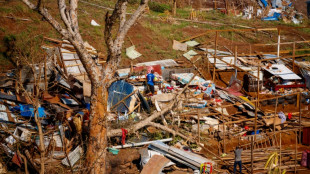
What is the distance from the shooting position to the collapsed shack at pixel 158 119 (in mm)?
10328

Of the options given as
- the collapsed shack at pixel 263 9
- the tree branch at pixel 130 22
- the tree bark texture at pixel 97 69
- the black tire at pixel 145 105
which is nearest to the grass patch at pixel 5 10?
the black tire at pixel 145 105

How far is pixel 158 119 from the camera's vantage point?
476 inches

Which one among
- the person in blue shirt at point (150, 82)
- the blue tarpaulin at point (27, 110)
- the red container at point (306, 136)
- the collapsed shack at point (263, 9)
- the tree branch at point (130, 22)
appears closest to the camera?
the tree branch at point (130, 22)

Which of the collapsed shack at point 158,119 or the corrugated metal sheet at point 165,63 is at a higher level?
the corrugated metal sheet at point 165,63

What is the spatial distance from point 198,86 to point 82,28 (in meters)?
7.59

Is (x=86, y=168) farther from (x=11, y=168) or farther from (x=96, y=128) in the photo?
(x=11, y=168)

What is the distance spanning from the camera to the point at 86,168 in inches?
325

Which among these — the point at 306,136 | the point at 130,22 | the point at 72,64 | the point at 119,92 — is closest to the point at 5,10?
the point at 72,64

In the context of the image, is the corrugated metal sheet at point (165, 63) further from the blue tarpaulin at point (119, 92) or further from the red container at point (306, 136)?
the red container at point (306, 136)

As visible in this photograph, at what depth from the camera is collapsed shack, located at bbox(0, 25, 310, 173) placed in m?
10.3

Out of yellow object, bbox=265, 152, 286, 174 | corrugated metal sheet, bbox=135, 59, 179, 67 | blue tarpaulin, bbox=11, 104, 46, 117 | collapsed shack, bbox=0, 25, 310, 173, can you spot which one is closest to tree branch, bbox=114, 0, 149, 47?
collapsed shack, bbox=0, 25, 310, 173

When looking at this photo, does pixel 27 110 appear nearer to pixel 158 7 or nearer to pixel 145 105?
pixel 145 105

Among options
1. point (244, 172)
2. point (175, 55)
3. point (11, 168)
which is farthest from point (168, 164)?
point (175, 55)

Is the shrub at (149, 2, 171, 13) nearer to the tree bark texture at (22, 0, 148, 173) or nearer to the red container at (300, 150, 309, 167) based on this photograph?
the red container at (300, 150, 309, 167)
